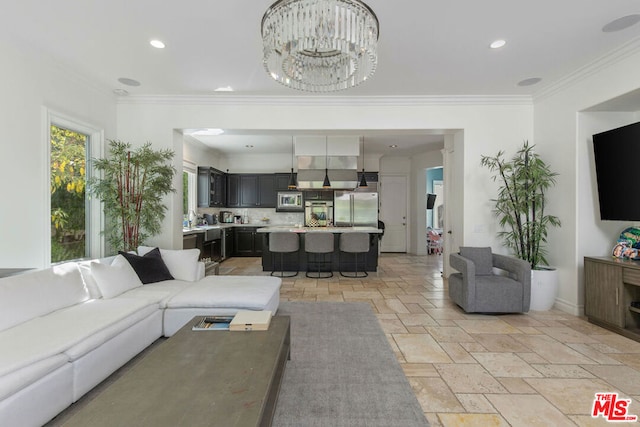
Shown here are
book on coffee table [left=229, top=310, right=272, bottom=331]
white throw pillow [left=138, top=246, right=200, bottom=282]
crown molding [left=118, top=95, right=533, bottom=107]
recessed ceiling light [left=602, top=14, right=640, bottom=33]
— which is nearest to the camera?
book on coffee table [left=229, top=310, right=272, bottom=331]

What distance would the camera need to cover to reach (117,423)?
1169 millimetres

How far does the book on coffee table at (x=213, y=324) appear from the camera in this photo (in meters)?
2.14

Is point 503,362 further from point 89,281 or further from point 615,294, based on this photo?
point 89,281

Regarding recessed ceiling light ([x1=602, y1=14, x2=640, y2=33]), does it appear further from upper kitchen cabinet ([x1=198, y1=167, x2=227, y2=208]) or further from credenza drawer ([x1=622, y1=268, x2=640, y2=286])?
upper kitchen cabinet ([x1=198, y1=167, x2=227, y2=208])

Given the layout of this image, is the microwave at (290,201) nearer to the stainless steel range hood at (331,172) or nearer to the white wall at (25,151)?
the stainless steel range hood at (331,172)

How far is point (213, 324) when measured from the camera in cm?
225

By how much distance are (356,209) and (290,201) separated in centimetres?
186

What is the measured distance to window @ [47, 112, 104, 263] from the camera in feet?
11.6

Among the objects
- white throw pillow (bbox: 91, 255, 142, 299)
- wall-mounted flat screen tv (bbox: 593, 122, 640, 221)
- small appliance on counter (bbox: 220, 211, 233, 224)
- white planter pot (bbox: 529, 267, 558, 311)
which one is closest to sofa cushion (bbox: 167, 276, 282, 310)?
white throw pillow (bbox: 91, 255, 142, 299)

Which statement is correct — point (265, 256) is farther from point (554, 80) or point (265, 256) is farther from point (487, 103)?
point (554, 80)

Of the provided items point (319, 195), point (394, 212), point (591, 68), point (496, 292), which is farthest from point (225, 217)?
point (591, 68)

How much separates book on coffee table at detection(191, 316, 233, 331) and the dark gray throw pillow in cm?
148

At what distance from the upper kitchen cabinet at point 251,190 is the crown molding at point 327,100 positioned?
4.00 metres

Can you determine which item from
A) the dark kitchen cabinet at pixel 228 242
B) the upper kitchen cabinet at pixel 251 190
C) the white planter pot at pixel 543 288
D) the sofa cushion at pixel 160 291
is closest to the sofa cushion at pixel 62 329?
the sofa cushion at pixel 160 291
